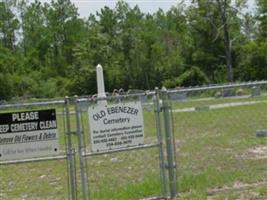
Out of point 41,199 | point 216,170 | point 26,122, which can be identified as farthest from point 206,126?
point 26,122

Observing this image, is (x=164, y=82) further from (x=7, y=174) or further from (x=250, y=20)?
(x=7, y=174)

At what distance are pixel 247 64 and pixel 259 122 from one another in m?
42.5

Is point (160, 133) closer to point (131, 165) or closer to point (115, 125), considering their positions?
point (115, 125)

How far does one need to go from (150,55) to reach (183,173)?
182ft

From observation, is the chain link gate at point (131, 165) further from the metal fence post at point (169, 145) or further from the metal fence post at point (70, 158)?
the metal fence post at point (70, 158)

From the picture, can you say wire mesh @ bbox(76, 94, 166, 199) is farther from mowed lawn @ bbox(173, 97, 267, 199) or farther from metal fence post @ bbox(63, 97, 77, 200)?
mowed lawn @ bbox(173, 97, 267, 199)

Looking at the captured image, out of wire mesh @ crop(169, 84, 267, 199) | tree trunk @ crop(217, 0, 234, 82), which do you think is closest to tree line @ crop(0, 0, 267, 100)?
tree trunk @ crop(217, 0, 234, 82)

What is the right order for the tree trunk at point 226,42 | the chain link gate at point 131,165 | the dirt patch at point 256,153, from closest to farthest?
the chain link gate at point 131,165
the dirt patch at point 256,153
the tree trunk at point 226,42

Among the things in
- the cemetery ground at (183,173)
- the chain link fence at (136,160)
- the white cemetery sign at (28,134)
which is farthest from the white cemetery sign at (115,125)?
the cemetery ground at (183,173)

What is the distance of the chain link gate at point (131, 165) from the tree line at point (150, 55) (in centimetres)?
4708

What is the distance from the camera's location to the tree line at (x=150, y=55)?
201 ft

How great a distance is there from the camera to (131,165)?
11.4 m

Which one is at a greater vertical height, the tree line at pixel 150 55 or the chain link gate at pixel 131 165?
the tree line at pixel 150 55

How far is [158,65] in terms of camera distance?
6438 centimetres
